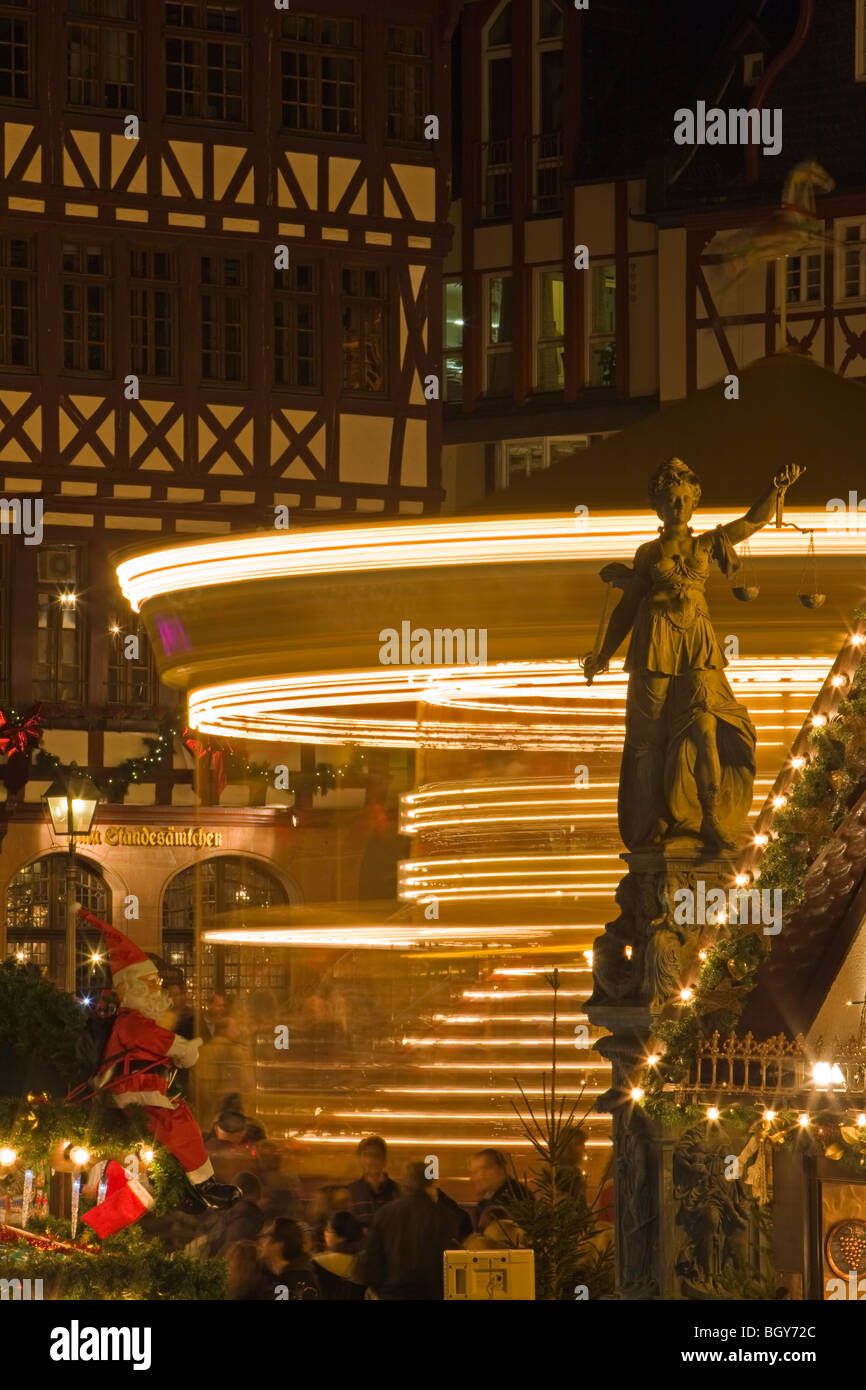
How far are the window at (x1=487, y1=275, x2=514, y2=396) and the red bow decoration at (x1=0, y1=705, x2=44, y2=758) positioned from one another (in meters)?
10.1

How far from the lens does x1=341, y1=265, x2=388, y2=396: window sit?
30.9 metres

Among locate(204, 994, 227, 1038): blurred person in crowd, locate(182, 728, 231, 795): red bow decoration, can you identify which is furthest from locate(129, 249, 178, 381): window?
locate(204, 994, 227, 1038): blurred person in crowd

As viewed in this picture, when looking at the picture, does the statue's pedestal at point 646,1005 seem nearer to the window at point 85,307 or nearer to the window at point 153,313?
the window at point 85,307

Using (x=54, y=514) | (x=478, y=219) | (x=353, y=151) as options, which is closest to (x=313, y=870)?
(x=54, y=514)

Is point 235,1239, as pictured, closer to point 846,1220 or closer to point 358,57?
point 846,1220

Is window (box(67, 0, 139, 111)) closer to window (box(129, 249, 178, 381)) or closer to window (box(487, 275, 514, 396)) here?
window (box(129, 249, 178, 381))

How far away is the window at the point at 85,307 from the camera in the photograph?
29.6 m

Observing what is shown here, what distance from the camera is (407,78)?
31.5 metres

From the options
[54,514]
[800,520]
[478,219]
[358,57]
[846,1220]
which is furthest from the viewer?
[478,219]

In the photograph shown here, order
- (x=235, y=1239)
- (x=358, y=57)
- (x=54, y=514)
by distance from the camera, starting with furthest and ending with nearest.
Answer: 1. (x=358, y=57)
2. (x=54, y=514)
3. (x=235, y=1239)

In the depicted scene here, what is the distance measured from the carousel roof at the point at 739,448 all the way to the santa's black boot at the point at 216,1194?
400cm

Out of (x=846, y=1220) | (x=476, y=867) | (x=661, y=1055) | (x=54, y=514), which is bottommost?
(x=846, y=1220)

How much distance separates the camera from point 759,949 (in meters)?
10.4

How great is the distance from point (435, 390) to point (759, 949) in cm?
2083
